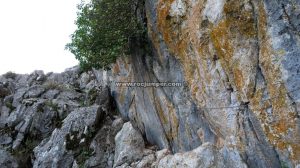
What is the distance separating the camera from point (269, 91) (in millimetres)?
11680

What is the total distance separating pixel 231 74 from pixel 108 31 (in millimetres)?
8614

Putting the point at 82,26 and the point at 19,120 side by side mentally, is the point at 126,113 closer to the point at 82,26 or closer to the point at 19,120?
the point at 82,26

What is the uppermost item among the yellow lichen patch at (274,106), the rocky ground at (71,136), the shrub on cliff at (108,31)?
the shrub on cliff at (108,31)

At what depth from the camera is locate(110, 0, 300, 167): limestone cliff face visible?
1114 cm

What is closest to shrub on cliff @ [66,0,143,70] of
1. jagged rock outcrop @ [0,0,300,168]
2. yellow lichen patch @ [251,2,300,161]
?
jagged rock outcrop @ [0,0,300,168]

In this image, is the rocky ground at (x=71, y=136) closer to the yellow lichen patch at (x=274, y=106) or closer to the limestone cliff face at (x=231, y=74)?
the limestone cliff face at (x=231, y=74)

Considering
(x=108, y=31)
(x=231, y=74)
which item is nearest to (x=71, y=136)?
(x=108, y=31)

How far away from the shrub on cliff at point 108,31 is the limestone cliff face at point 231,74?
1.29 meters

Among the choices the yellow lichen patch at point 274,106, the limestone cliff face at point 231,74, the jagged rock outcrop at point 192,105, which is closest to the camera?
the yellow lichen patch at point 274,106

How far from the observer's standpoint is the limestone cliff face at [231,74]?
1114cm

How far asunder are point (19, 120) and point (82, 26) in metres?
12.8

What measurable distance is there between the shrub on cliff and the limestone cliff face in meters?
1.29

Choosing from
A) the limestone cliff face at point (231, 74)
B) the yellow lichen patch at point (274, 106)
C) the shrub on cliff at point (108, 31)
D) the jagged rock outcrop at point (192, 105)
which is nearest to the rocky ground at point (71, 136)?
the jagged rock outcrop at point (192, 105)

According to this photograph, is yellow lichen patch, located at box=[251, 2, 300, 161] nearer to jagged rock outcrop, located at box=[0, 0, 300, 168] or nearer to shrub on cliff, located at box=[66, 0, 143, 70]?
jagged rock outcrop, located at box=[0, 0, 300, 168]
